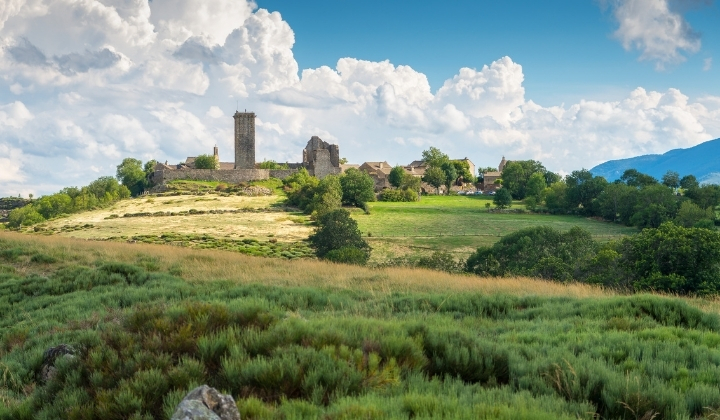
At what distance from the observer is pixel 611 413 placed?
5137mm

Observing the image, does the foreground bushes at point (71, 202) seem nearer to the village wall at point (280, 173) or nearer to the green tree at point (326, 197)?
the village wall at point (280, 173)

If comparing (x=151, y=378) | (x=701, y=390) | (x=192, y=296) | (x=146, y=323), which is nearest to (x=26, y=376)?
(x=146, y=323)

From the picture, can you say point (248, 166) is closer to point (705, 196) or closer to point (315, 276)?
point (705, 196)

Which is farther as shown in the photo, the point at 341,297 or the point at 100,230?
the point at 100,230

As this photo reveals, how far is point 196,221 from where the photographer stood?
62.8m

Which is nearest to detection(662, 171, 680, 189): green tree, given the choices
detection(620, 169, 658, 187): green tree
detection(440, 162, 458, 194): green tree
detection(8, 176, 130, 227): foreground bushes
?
detection(620, 169, 658, 187): green tree

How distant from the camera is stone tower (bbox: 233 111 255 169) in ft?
373

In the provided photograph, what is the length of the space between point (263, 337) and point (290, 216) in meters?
63.9

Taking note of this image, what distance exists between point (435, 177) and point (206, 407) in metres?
125

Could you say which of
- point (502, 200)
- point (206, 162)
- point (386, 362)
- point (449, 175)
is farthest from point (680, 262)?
point (449, 175)

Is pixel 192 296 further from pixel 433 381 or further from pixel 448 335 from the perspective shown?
pixel 433 381

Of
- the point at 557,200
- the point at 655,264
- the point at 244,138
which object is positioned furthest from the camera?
the point at 244,138

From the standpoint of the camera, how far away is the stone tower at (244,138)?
373 feet

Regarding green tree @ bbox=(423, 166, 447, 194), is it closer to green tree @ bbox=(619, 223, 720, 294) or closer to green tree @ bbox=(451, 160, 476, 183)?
green tree @ bbox=(451, 160, 476, 183)
